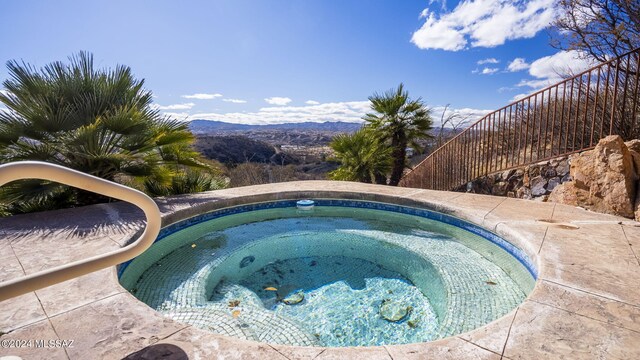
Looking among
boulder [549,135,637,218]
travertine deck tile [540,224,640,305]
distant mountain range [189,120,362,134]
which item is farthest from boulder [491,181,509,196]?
distant mountain range [189,120,362,134]

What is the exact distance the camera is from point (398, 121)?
963 centimetres

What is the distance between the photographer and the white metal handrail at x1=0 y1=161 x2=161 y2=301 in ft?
3.47

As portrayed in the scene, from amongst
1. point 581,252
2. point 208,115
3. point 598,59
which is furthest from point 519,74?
point 208,115

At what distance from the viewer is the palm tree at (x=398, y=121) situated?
953cm

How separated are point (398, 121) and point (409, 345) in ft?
A: 28.6

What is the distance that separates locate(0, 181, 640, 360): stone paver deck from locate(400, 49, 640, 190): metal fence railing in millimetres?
2027

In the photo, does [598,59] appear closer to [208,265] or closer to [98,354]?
[208,265]

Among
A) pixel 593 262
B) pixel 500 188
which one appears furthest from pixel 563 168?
pixel 593 262

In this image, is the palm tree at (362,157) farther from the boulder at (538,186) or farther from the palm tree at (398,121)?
the boulder at (538,186)

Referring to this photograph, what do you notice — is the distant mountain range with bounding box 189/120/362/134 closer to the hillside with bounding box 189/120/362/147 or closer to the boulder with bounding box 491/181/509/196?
the hillside with bounding box 189/120/362/147

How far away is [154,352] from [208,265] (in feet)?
6.84

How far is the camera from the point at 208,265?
3.54 meters

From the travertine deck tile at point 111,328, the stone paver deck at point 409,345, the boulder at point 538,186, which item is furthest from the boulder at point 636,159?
the travertine deck tile at point 111,328

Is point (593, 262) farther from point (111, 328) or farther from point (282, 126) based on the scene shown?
point (282, 126)
